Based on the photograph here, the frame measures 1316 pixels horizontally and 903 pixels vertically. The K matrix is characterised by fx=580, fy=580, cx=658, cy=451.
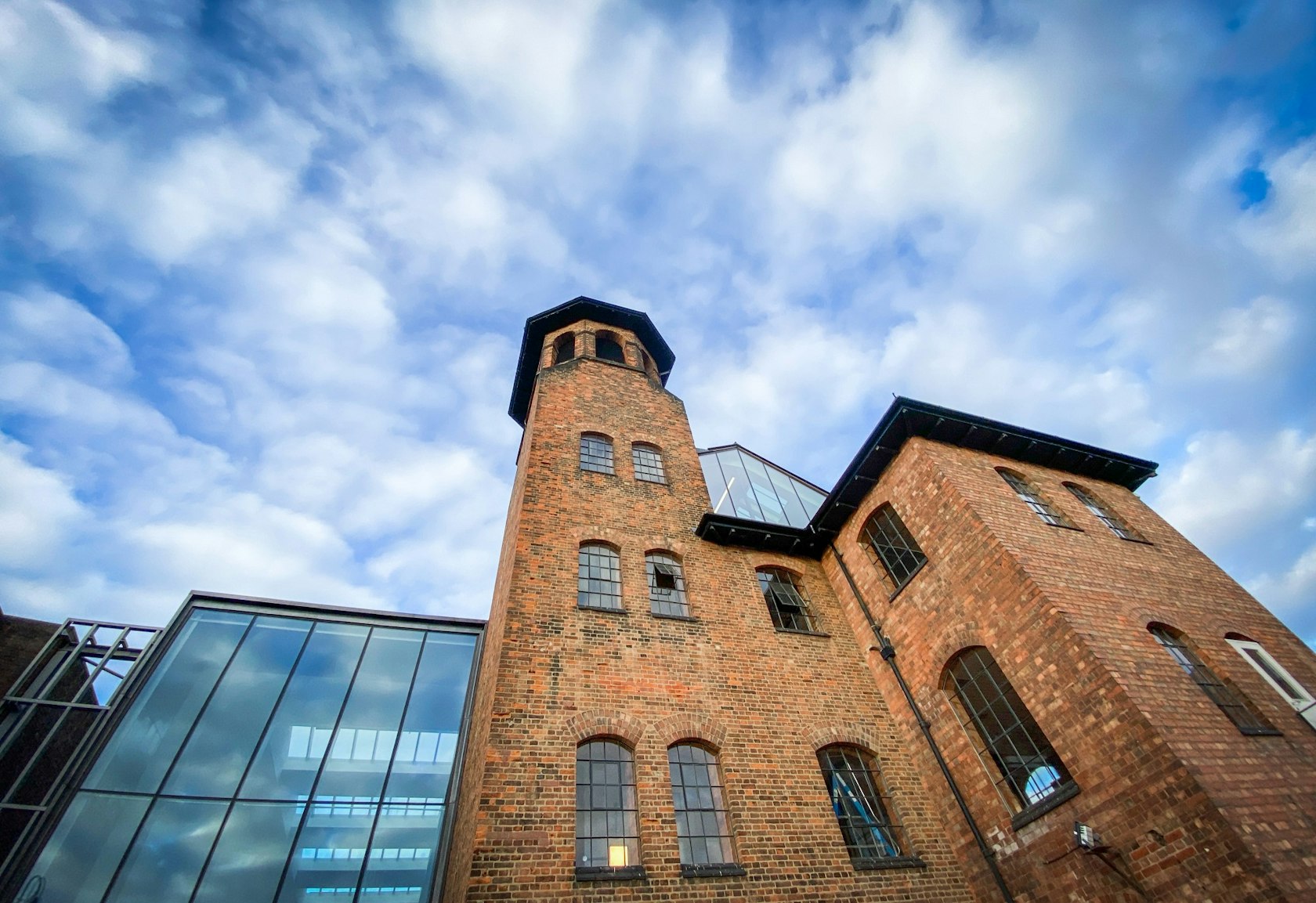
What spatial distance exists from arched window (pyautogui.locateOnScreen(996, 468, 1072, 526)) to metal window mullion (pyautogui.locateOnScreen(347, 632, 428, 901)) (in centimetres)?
1122

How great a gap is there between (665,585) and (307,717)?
6430 millimetres

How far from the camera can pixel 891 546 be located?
11289mm

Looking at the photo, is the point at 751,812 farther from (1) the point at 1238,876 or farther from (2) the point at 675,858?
(1) the point at 1238,876

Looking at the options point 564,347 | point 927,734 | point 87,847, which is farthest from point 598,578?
point 564,347

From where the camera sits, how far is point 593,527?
11.2m

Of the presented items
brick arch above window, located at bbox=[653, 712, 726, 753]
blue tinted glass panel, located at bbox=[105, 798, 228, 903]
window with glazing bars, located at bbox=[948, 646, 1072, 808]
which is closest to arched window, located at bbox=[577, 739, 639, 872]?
brick arch above window, located at bbox=[653, 712, 726, 753]

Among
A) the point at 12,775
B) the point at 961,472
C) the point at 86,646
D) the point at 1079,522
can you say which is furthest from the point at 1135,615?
the point at 12,775

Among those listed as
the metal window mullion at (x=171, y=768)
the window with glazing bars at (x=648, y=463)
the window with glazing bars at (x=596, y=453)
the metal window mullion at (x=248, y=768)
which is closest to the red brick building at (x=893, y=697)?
the window with glazing bars at (x=596, y=453)

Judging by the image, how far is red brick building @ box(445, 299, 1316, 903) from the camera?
21.6 ft

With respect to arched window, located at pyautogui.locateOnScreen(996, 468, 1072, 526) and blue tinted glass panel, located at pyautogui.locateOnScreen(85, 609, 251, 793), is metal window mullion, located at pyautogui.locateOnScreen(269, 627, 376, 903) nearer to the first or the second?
blue tinted glass panel, located at pyautogui.locateOnScreen(85, 609, 251, 793)

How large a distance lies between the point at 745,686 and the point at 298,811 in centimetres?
700

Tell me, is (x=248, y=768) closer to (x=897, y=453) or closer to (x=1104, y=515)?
(x=897, y=453)

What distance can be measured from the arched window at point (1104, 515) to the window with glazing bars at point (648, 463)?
27.5 ft

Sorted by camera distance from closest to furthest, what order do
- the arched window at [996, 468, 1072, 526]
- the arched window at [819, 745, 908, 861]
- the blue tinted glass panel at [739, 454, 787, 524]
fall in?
the arched window at [819, 745, 908, 861] → the arched window at [996, 468, 1072, 526] → the blue tinted glass panel at [739, 454, 787, 524]
